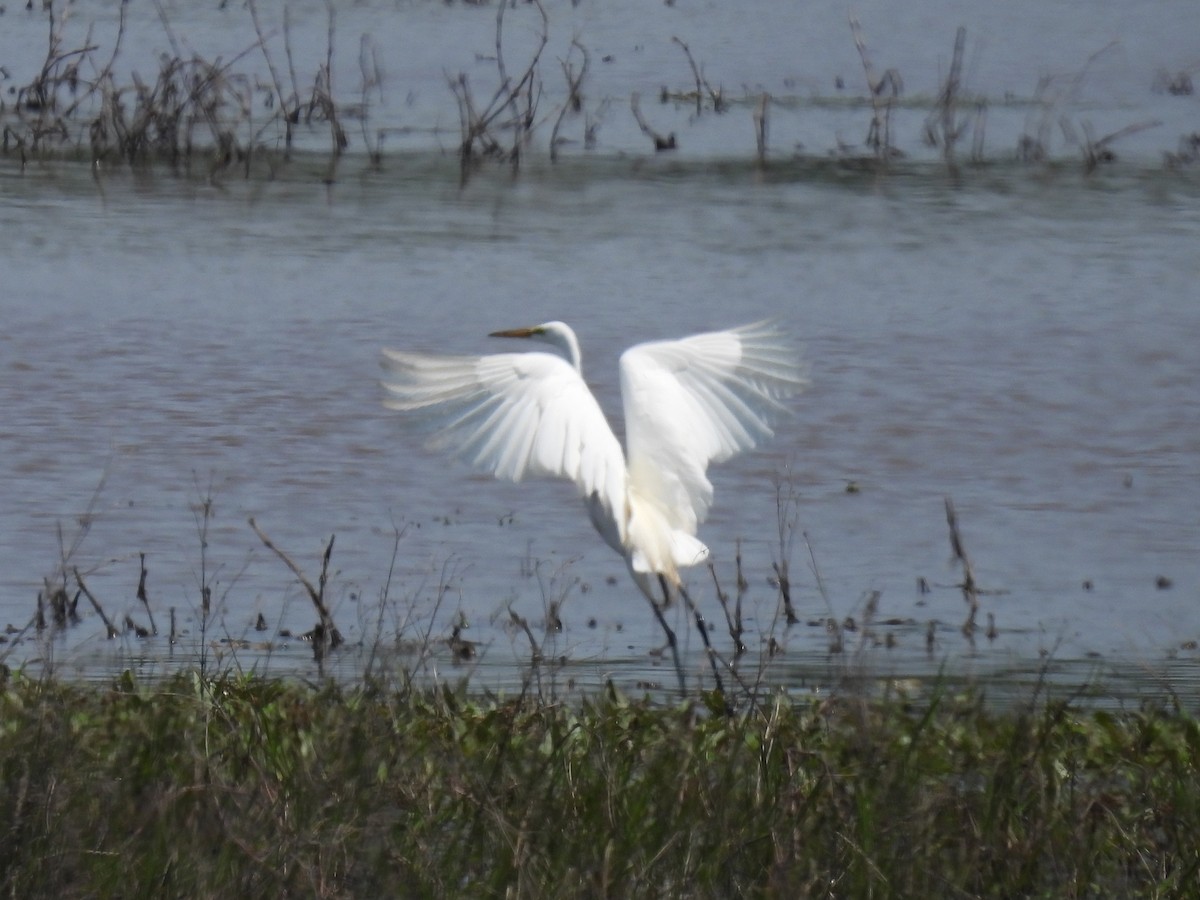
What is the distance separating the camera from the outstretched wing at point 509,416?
5.48 m

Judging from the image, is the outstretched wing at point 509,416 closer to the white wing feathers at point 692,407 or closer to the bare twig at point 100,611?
the white wing feathers at point 692,407

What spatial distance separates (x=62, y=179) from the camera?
14.6 metres

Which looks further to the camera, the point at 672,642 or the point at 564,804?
the point at 672,642

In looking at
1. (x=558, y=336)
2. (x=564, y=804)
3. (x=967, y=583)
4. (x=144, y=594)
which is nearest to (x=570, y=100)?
(x=558, y=336)

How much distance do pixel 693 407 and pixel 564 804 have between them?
7.03 feet

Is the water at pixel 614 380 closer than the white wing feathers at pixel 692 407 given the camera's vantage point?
No

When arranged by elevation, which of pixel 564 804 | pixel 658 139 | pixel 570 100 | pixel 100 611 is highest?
pixel 570 100

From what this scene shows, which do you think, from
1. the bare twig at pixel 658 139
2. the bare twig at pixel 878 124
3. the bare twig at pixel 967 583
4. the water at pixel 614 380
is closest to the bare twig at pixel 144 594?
the water at pixel 614 380

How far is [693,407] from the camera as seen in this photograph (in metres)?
5.88

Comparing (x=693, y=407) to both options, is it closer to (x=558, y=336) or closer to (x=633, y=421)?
(x=633, y=421)

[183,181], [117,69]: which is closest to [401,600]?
[183,181]

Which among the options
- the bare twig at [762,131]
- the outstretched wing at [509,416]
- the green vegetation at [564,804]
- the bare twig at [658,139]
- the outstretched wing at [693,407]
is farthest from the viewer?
the bare twig at [658,139]

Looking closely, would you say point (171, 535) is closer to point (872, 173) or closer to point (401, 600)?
point (401, 600)

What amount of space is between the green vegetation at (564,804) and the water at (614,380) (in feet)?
0.92
